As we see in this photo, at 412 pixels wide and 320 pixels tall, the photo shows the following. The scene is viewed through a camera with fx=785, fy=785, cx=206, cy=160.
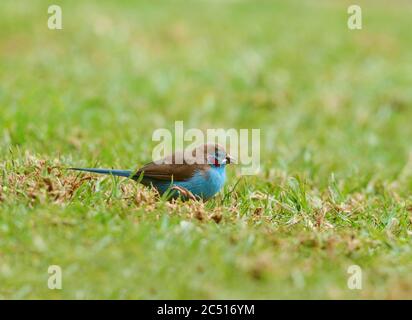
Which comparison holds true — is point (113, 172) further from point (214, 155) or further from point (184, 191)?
point (214, 155)

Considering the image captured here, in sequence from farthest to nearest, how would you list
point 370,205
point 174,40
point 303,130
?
point 174,40
point 303,130
point 370,205

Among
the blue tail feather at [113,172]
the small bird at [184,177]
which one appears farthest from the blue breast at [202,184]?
the blue tail feather at [113,172]

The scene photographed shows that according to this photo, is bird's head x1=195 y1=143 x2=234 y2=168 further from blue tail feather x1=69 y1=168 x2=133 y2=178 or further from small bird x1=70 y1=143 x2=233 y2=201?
blue tail feather x1=69 y1=168 x2=133 y2=178

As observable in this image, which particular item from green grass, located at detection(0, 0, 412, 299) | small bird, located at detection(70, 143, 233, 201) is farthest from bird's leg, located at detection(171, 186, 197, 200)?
green grass, located at detection(0, 0, 412, 299)

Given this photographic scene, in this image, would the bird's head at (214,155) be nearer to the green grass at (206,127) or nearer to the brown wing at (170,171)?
the brown wing at (170,171)

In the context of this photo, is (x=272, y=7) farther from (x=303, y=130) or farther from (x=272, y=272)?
(x=272, y=272)
